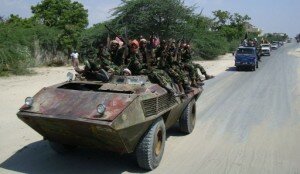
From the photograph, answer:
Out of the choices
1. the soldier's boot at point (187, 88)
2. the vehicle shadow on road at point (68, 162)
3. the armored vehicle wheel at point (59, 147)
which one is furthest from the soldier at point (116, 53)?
the armored vehicle wheel at point (59, 147)

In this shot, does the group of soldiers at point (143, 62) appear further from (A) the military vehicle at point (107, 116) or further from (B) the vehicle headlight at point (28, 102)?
(B) the vehicle headlight at point (28, 102)

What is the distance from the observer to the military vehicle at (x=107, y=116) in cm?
554

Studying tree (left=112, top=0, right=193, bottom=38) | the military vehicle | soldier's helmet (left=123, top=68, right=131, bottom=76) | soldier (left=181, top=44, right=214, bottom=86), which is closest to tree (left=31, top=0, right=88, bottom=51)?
tree (left=112, top=0, right=193, bottom=38)

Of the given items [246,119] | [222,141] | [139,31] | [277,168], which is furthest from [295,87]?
[139,31]

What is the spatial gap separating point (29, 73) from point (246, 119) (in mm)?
14988

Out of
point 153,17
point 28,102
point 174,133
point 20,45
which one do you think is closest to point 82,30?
point 153,17

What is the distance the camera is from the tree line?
24069mm

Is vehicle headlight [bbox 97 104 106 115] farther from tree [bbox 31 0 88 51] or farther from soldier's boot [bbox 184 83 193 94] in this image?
tree [bbox 31 0 88 51]

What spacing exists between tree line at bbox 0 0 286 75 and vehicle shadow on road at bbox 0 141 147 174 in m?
15.1

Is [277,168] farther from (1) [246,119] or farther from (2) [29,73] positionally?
(2) [29,73]

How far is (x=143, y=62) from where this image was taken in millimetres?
8031

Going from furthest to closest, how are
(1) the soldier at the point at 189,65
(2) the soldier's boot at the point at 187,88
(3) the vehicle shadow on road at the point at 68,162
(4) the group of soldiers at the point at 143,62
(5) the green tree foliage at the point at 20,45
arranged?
1. (5) the green tree foliage at the point at 20,45
2. (1) the soldier at the point at 189,65
3. (2) the soldier's boot at the point at 187,88
4. (4) the group of soldiers at the point at 143,62
5. (3) the vehicle shadow on road at the point at 68,162

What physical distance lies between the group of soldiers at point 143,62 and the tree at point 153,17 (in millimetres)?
23921

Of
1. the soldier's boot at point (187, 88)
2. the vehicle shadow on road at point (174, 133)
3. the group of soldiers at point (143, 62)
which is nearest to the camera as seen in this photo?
the group of soldiers at point (143, 62)
